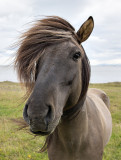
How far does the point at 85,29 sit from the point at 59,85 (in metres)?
0.92

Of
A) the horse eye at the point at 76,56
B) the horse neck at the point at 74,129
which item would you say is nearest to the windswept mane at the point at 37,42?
the horse eye at the point at 76,56

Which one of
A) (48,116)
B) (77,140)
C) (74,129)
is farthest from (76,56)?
(77,140)

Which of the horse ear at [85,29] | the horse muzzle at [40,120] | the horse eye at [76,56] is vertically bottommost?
the horse muzzle at [40,120]

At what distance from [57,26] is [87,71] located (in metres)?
0.72

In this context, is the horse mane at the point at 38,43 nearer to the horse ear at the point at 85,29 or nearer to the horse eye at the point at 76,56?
the horse ear at the point at 85,29

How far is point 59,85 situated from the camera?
66.1 inches

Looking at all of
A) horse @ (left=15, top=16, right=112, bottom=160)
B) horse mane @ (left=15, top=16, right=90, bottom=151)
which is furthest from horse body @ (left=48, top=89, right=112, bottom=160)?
horse mane @ (left=15, top=16, right=90, bottom=151)

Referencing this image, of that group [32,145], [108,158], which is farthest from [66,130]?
[32,145]

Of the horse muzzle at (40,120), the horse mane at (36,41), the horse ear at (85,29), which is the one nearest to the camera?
the horse muzzle at (40,120)

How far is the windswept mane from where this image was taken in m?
1.86

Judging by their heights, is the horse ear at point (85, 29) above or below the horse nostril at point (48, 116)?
above

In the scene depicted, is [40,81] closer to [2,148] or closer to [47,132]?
[47,132]

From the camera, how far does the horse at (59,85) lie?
4.94 feet

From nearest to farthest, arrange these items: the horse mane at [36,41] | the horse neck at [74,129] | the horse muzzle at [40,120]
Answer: the horse muzzle at [40,120] → the horse mane at [36,41] → the horse neck at [74,129]
